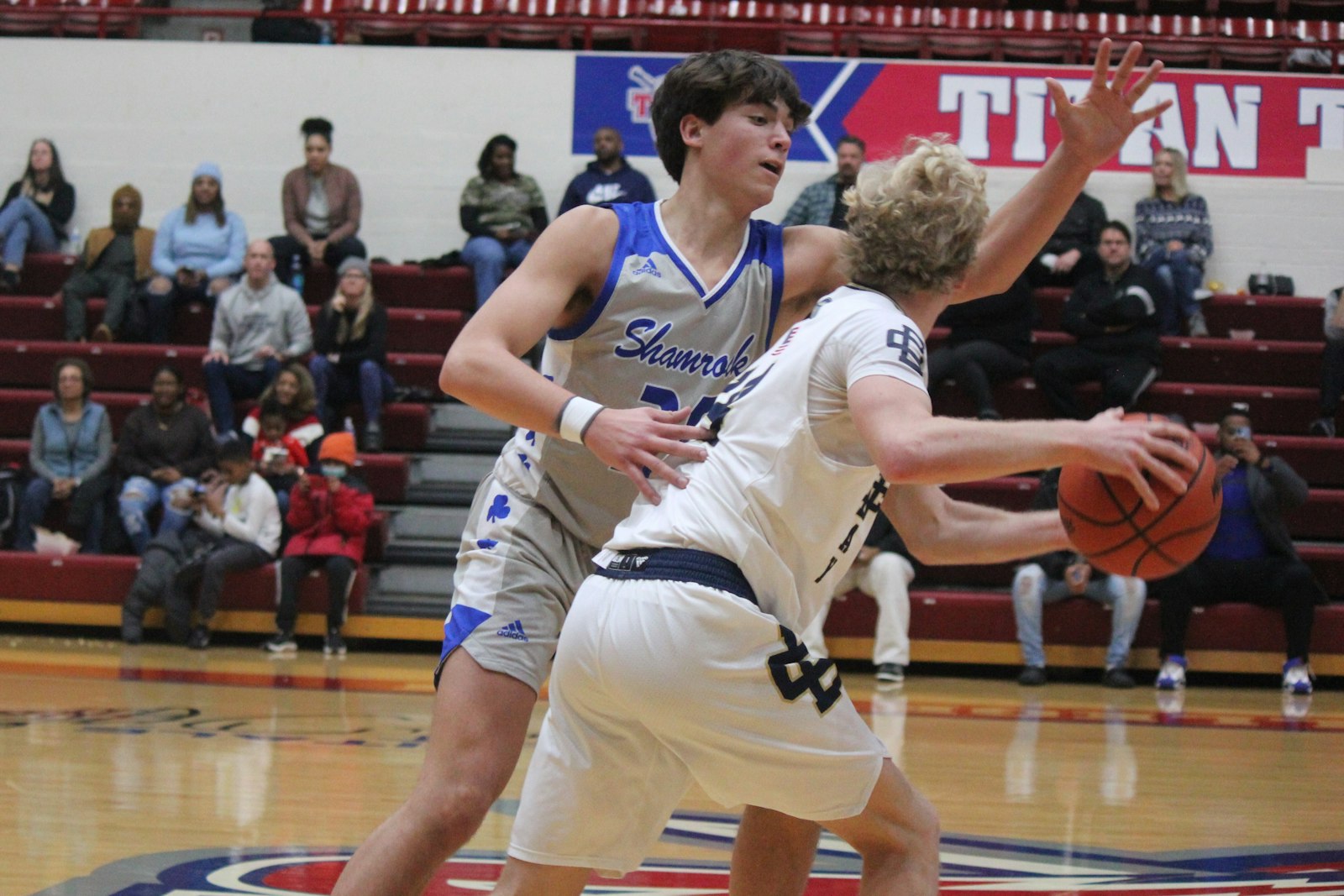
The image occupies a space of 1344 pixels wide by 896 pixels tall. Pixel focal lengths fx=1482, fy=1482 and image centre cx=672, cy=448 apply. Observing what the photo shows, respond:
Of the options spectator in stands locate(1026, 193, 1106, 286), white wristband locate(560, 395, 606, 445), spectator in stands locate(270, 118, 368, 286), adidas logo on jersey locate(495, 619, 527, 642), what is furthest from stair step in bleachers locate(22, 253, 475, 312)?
white wristband locate(560, 395, 606, 445)

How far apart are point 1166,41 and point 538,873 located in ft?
40.6

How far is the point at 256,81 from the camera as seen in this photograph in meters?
13.6

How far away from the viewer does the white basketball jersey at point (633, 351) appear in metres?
3.02

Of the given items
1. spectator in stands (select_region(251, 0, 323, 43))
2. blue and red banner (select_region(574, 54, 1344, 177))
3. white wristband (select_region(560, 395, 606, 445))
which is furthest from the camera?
spectator in stands (select_region(251, 0, 323, 43))

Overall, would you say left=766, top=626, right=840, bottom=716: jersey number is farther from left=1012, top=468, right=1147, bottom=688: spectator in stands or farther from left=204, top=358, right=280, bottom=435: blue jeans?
left=204, top=358, right=280, bottom=435: blue jeans

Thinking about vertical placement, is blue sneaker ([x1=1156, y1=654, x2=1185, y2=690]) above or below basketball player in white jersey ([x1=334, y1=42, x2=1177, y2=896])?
below

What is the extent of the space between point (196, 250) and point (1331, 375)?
8.80 m

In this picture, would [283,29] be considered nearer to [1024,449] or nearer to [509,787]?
[509,787]

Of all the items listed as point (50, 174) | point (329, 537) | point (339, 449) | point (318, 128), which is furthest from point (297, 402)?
point (50, 174)

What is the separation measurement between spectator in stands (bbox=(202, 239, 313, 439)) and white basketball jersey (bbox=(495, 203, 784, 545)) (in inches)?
321

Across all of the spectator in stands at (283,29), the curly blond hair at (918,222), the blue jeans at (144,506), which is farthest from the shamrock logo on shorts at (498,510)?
the spectator in stands at (283,29)

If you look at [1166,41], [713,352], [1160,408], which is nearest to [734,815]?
[713,352]

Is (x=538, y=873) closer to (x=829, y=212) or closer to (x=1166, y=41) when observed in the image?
(x=829, y=212)

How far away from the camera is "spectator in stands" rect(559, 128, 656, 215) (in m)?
11.9
